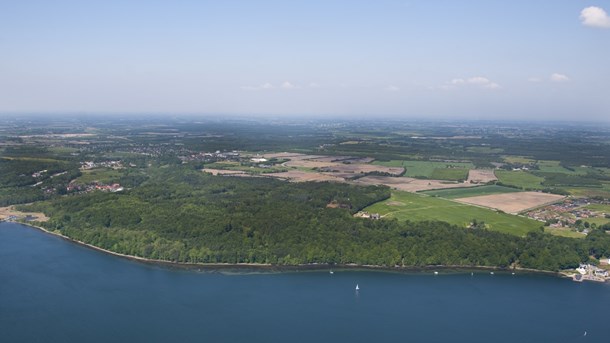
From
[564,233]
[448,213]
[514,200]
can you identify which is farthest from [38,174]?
[564,233]

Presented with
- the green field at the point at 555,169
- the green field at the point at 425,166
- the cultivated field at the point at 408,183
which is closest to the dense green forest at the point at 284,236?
the cultivated field at the point at 408,183

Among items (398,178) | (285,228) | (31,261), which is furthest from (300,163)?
(31,261)

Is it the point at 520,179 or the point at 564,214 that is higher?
the point at 520,179

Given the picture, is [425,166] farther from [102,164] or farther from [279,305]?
[279,305]

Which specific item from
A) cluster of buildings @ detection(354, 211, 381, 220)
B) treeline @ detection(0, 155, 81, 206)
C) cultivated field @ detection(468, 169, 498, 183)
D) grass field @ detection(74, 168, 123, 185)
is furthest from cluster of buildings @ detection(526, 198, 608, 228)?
treeline @ detection(0, 155, 81, 206)

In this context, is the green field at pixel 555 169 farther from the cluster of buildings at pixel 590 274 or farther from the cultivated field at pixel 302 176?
the cluster of buildings at pixel 590 274

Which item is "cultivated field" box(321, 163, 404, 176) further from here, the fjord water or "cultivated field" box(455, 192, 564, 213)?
the fjord water
